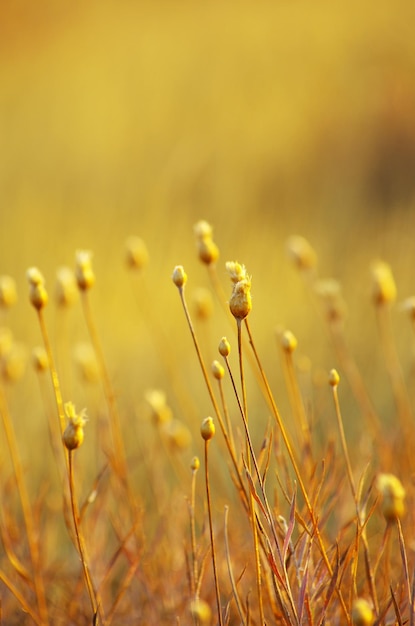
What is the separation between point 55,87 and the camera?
3.48m

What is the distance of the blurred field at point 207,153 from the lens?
210 centimetres

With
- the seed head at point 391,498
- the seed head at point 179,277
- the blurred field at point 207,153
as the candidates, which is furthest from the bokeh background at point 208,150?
the seed head at point 391,498

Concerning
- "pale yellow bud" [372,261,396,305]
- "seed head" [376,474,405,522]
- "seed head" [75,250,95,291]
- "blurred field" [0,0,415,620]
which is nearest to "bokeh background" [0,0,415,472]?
"blurred field" [0,0,415,620]

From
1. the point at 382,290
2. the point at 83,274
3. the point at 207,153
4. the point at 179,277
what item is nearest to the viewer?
the point at 179,277

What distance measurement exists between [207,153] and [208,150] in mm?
28

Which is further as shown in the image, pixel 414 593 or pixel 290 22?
pixel 290 22

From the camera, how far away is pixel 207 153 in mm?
2979

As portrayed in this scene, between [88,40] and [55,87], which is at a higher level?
[88,40]

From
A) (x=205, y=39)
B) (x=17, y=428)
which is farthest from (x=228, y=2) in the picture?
(x=17, y=428)

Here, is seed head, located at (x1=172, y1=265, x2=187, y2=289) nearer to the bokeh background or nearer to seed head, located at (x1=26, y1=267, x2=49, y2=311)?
seed head, located at (x1=26, y1=267, x2=49, y2=311)

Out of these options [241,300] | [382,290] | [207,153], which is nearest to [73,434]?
[241,300]

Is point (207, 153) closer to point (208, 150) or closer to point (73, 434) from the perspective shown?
point (208, 150)

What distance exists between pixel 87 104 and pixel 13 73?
0.71 m

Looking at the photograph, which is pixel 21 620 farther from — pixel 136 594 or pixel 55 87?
pixel 55 87
